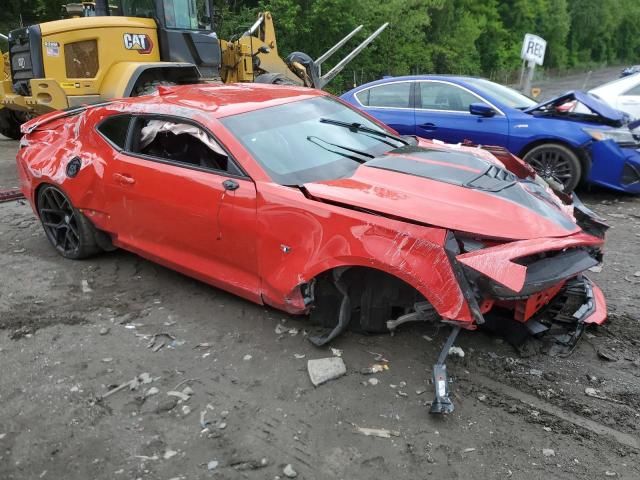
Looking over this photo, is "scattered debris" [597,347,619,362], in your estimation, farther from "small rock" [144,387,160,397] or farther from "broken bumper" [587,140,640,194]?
"broken bumper" [587,140,640,194]

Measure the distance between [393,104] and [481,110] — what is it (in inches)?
53.3

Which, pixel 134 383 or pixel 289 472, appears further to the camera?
pixel 134 383

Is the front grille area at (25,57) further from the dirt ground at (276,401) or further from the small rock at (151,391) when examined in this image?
the small rock at (151,391)

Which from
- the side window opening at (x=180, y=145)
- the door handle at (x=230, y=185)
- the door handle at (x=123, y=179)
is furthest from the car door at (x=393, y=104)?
the door handle at (x=230, y=185)

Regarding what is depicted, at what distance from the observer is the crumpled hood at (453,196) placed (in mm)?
2826

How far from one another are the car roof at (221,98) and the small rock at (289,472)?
228 cm

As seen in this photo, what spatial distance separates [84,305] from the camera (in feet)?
13.2

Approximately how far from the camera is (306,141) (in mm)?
3689

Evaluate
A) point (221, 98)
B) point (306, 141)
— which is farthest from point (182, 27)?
point (306, 141)

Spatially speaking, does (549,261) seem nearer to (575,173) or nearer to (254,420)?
(254,420)

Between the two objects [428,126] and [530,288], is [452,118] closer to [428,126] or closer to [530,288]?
[428,126]

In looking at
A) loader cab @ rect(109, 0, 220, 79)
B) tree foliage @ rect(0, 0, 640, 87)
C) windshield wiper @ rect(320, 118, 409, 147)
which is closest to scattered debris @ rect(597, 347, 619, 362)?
windshield wiper @ rect(320, 118, 409, 147)

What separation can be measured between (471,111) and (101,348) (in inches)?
197

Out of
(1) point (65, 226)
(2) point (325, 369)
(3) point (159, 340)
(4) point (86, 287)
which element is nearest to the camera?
(2) point (325, 369)
